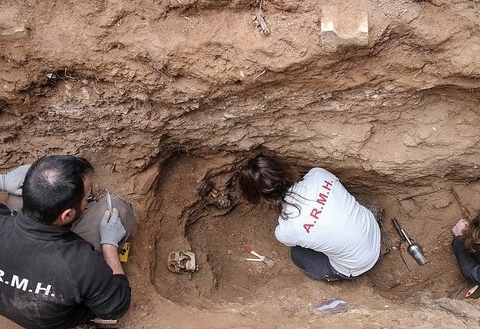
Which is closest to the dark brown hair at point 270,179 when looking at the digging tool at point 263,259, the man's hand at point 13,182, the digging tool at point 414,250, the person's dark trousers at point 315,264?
the person's dark trousers at point 315,264

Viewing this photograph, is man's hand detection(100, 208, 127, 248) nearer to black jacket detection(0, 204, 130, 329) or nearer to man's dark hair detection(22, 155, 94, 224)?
black jacket detection(0, 204, 130, 329)

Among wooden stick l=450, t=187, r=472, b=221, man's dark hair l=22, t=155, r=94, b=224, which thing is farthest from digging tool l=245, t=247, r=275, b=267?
man's dark hair l=22, t=155, r=94, b=224

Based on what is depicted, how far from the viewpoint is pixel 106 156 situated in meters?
3.44

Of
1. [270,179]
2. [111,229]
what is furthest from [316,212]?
[111,229]

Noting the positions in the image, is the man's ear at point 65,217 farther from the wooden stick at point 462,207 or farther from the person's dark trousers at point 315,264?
the wooden stick at point 462,207

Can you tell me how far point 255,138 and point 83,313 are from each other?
161 centimetres

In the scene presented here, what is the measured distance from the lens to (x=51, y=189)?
2271 millimetres

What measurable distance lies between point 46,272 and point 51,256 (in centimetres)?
8

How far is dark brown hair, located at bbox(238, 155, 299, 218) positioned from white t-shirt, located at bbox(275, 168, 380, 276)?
51mm

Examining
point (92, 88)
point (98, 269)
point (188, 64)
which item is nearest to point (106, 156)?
point (92, 88)

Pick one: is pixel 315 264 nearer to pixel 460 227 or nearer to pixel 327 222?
pixel 327 222

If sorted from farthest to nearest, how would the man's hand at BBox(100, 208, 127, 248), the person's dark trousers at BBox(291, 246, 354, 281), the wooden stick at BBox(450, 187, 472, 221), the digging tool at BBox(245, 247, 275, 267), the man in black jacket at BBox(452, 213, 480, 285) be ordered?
the digging tool at BBox(245, 247, 275, 267), the wooden stick at BBox(450, 187, 472, 221), the person's dark trousers at BBox(291, 246, 354, 281), the man in black jacket at BBox(452, 213, 480, 285), the man's hand at BBox(100, 208, 127, 248)

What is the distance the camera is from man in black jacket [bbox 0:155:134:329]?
2293 millimetres

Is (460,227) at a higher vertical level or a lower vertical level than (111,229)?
lower
